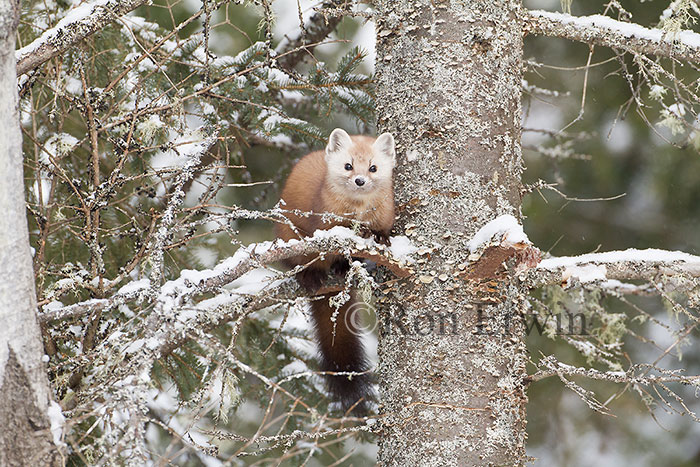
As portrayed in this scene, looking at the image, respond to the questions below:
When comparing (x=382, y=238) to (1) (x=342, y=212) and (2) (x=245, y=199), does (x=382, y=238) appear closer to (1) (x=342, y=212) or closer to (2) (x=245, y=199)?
(1) (x=342, y=212)

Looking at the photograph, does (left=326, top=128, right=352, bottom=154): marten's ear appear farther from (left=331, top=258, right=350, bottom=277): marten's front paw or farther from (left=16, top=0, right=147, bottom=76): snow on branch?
(left=16, top=0, right=147, bottom=76): snow on branch

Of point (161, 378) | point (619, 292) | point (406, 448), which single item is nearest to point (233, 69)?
point (161, 378)

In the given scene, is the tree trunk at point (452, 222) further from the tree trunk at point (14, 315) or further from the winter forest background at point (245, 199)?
the tree trunk at point (14, 315)

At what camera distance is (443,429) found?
2799 millimetres

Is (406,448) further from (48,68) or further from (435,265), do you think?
(48,68)

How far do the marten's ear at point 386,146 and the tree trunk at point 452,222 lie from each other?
0.17 ft

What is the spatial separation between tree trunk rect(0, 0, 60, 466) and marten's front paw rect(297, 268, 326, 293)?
1460 millimetres

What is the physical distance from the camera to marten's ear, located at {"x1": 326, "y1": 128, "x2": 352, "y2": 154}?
3.95 m

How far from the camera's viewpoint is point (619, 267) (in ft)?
9.41

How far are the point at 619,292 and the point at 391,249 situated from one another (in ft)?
6.18

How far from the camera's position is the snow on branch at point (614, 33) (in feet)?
10.5

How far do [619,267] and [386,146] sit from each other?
107 cm

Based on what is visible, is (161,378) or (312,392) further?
Result: (312,392)

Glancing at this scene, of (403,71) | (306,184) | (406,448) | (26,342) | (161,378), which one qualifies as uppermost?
(403,71)
